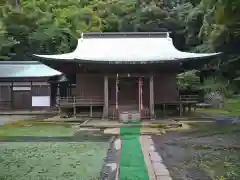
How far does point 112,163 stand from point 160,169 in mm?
1215

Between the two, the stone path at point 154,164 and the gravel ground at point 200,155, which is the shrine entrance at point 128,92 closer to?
the gravel ground at point 200,155

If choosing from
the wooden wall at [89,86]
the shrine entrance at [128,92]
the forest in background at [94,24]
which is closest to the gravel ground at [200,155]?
the shrine entrance at [128,92]

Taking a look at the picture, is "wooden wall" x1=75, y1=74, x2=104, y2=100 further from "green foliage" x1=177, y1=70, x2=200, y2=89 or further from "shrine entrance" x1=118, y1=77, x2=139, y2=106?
"green foliage" x1=177, y1=70, x2=200, y2=89

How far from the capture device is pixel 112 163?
746cm

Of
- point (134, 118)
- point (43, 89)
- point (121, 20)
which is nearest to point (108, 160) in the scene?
point (134, 118)

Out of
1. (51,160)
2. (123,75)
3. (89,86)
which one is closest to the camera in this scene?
(51,160)

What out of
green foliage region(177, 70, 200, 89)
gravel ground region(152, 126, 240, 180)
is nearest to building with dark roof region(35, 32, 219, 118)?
gravel ground region(152, 126, 240, 180)

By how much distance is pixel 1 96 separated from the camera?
28.3 m

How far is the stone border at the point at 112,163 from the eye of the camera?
6.35 metres

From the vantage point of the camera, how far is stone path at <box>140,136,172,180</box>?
621cm

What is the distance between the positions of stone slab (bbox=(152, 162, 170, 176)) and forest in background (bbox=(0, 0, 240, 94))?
23346 millimetres

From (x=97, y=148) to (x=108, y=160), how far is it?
5.98 feet

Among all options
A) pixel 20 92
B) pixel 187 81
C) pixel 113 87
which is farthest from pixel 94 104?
pixel 187 81

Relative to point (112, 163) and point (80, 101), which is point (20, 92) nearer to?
point (80, 101)
